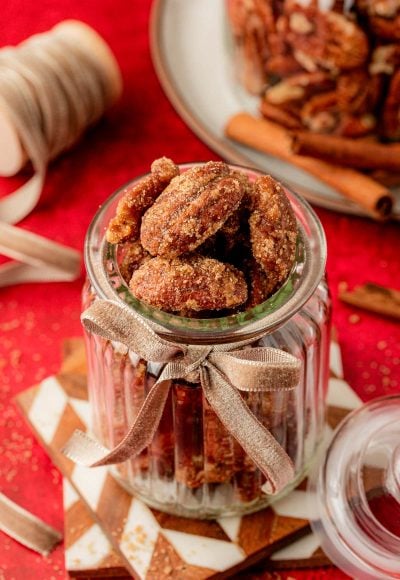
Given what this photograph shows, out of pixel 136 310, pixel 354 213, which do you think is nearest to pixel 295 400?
pixel 136 310

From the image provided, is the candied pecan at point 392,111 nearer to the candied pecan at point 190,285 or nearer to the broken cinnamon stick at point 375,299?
the broken cinnamon stick at point 375,299

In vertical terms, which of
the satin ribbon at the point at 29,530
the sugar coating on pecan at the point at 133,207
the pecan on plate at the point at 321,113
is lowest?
the satin ribbon at the point at 29,530

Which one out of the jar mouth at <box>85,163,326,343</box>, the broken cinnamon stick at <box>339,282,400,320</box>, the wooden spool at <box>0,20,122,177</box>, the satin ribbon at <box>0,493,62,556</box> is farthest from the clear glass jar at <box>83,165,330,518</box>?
the wooden spool at <box>0,20,122,177</box>

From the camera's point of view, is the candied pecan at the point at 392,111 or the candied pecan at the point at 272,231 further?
the candied pecan at the point at 392,111

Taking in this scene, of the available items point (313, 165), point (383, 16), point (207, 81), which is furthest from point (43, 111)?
point (383, 16)

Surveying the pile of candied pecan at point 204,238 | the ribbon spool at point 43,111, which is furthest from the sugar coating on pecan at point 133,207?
the ribbon spool at point 43,111

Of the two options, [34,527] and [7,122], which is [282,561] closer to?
[34,527]
